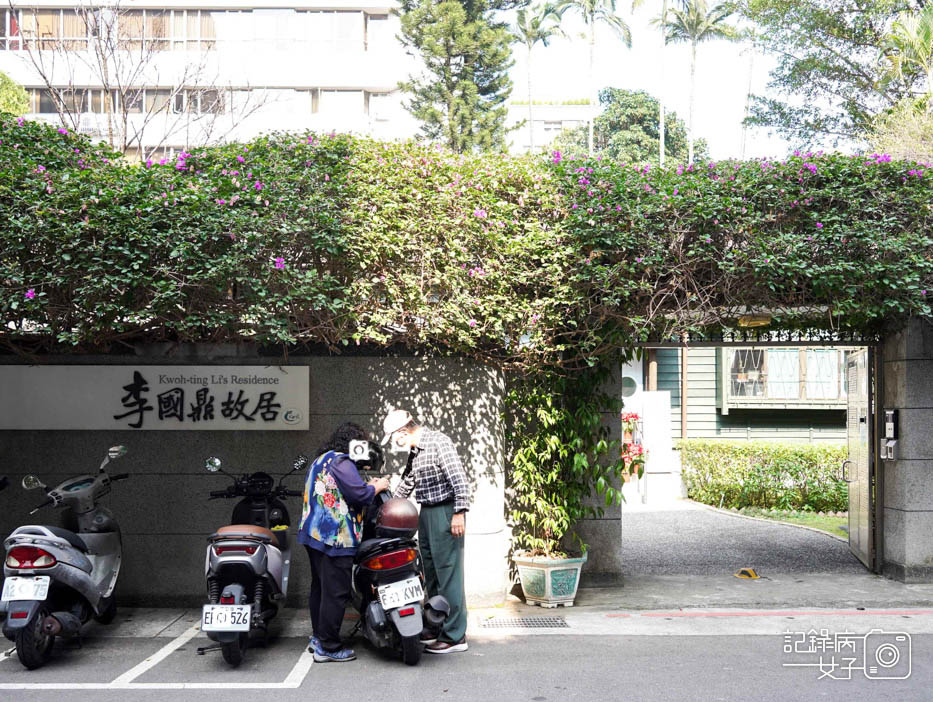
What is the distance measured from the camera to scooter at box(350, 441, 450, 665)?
5.98m

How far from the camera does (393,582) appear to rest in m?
6.03

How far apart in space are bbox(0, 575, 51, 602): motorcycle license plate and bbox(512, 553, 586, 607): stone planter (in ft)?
12.8

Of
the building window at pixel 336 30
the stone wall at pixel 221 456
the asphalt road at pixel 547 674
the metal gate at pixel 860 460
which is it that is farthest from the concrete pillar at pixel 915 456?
the building window at pixel 336 30

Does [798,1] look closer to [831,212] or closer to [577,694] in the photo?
[831,212]

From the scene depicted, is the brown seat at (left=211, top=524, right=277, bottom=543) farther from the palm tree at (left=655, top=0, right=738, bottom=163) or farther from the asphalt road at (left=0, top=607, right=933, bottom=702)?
the palm tree at (left=655, top=0, right=738, bottom=163)

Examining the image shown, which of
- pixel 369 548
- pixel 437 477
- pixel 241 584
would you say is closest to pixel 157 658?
pixel 241 584

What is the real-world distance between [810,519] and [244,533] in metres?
10.8

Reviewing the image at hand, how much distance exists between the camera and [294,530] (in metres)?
7.70

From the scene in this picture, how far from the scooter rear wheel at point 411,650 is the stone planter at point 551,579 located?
188 cm

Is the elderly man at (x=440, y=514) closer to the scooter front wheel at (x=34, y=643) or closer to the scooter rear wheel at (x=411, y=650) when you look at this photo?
the scooter rear wheel at (x=411, y=650)

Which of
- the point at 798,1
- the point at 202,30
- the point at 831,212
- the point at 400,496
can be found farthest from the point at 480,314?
the point at 202,30

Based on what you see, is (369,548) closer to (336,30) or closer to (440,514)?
(440,514)

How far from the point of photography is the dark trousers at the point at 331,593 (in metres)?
6.17

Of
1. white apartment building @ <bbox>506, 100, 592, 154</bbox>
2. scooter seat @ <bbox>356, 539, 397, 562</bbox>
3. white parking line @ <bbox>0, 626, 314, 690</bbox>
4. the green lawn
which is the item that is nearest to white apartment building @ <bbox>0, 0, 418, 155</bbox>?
white apartment building @ <bbox>506, 100, 592, 154</bbox>
